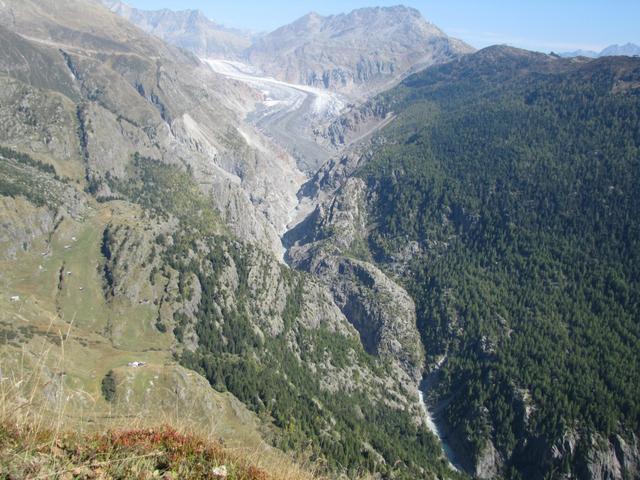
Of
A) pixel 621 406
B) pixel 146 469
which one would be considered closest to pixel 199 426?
pixel 146 469

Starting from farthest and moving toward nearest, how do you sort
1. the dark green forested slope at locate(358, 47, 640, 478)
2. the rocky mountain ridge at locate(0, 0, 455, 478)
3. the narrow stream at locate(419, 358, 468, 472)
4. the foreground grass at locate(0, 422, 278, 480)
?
the narrow stream at locate(419, 358, 468, 472) → the dark green forested slope at locate(358, 47, 640, 478) → the rocky mountain ridge at locate(0, 0, 455, 478) → the foreground grass at locate(0, 422, 278, 480)

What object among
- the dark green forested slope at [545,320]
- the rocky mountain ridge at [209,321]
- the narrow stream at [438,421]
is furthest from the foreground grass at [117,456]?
the narrow stream at [438,421]

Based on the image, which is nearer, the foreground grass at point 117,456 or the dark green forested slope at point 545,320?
the foreground grass at point 117,456

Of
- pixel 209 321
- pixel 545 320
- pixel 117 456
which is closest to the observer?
pixel 117 456

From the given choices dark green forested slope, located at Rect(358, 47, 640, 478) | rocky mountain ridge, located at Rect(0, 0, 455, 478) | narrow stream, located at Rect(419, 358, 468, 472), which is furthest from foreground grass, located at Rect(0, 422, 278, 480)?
narrow stream, located at Rect(419, 358, 468, 472)

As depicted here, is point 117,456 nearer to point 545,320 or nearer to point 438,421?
point 438,421

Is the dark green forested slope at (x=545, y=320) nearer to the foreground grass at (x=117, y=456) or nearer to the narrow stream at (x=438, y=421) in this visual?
the narrow stream at (x=438, y=421)

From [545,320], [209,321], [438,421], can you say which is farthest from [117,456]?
[545,320]

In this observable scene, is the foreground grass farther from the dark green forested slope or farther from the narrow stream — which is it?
the narrow stream

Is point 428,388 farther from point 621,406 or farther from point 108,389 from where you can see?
point 108,389
